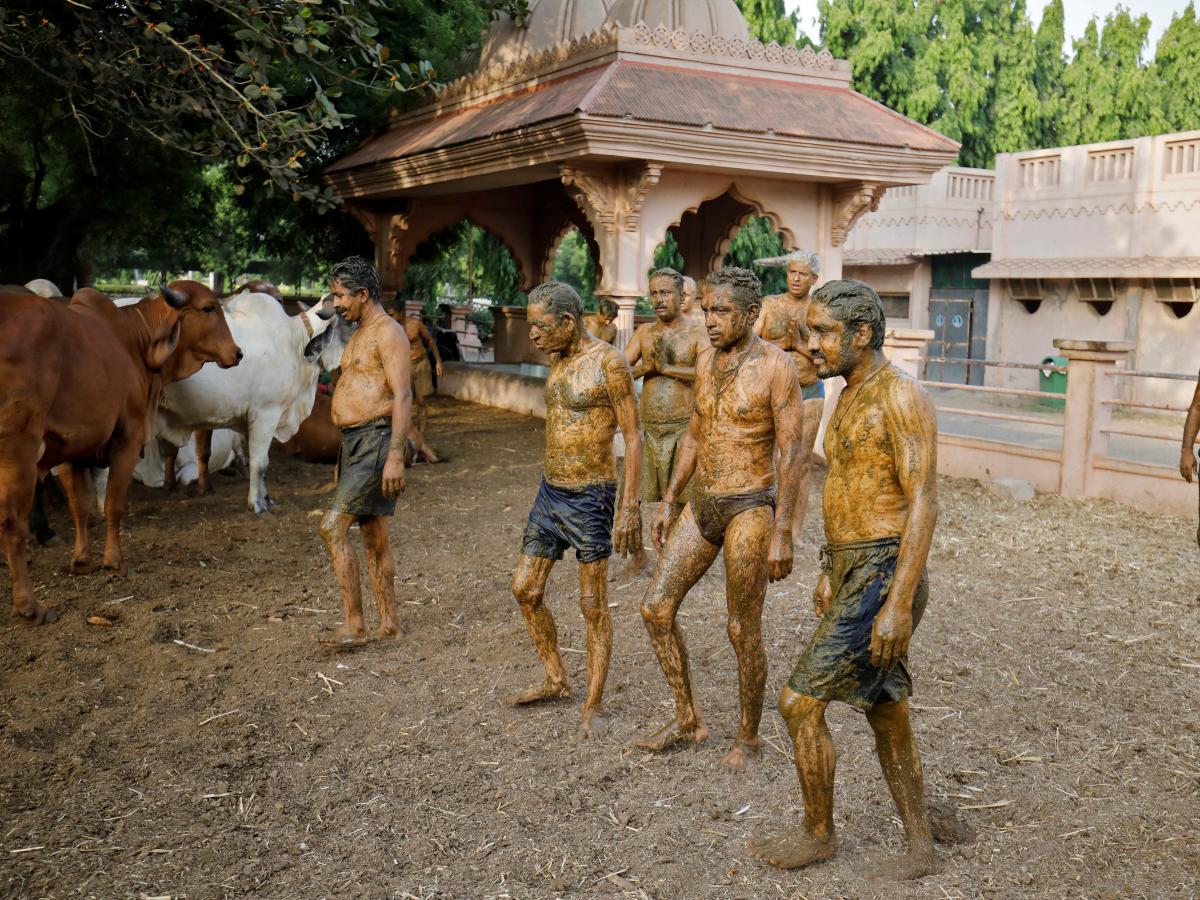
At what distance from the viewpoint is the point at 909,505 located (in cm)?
346

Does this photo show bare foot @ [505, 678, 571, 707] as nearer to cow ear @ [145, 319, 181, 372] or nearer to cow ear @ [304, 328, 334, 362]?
cow ear @ [145, 319, 181, 372]

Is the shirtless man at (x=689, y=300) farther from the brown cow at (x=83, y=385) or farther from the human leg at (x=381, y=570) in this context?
the brown cow at (x=83, y=385)

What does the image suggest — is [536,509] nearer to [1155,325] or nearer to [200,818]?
[200,818]

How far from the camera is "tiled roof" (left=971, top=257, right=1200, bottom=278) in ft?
58.5

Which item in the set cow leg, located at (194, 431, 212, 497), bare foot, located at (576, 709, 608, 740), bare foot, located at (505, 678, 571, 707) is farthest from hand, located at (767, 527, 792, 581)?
cow leg, located at (194, 431, 212, 497)

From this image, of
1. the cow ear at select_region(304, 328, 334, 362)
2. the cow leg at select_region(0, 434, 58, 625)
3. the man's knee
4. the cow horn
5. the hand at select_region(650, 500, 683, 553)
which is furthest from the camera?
the cow ear at select_region(304, 328, 334, 362)

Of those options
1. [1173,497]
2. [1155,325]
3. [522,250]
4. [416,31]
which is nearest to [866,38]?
[1155,325]

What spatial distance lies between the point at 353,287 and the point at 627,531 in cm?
211

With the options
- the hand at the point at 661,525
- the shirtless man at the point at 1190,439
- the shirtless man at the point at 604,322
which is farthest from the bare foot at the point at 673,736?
the shirtless man at the point at 604,322

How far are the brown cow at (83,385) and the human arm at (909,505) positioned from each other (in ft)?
15.7

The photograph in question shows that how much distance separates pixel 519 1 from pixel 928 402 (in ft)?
27.3

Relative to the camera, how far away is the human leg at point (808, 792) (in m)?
3.61

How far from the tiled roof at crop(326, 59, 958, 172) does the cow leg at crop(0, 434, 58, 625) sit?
5.36 metres

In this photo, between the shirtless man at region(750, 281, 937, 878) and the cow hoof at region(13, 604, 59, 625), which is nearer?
the shirtless man at region(750, 281, 937, 878)
